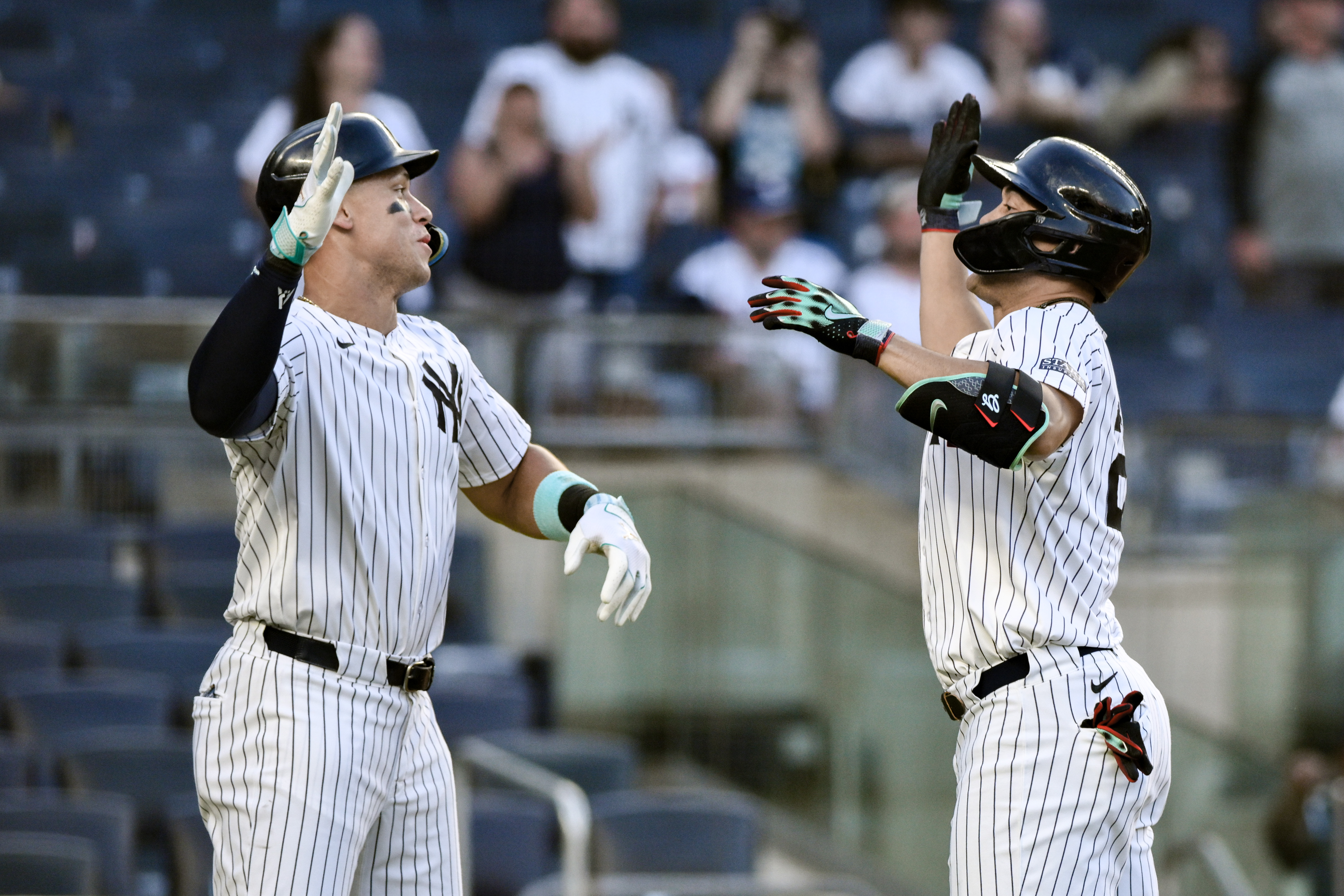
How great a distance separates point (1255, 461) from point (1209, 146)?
3.04 meters

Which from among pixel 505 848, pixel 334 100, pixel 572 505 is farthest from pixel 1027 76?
pixel 572 505

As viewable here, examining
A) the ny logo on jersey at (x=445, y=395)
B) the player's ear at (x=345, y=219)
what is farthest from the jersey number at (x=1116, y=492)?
the player's ear at (x=345, y=219)

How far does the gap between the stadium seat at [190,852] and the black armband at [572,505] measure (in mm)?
2158

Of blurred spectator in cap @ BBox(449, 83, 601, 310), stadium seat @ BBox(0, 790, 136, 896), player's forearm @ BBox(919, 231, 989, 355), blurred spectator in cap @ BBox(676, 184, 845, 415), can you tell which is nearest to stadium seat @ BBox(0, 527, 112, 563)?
blurred spectator in cap @ BBox(449, 83, 601, 310)

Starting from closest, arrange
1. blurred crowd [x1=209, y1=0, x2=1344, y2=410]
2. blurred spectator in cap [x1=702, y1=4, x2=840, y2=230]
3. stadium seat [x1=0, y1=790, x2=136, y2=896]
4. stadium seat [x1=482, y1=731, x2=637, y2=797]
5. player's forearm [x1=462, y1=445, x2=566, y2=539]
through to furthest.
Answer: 1. player's forearm [x1=462, y1=445, x2=566, y2=539]
2. stadium seat [x1=0, y1=790, x2=136, y2=896]
3. stadium seat [x1=482, y1=731, x2=637, y2=797]
4. blurred crowd [x1=209, y1=0, x2=1344, y2=410]
5. blurred spectator in cap [x1=702, y1=4, x2=840, y2=230]

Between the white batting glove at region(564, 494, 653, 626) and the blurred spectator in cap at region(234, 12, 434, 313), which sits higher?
the blurred spectator in cap at region(234, 12, 434, 313)

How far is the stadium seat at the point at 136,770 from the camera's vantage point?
17.3 feet

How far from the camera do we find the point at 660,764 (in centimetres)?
748

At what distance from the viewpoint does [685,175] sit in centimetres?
884

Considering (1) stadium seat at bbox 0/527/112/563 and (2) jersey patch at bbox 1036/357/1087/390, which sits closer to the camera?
(2) jersey patch at bbox 1036/357/1087/390

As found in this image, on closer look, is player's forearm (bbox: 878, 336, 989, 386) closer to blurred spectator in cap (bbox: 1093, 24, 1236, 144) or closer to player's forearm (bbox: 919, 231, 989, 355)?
player's forearm (bbox: 919, 231, 989, 355)

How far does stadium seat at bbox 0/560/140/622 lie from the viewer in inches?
265

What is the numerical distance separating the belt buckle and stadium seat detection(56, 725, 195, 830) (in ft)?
8.23

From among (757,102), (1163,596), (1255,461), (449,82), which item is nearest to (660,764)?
(1163,596)
